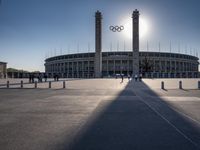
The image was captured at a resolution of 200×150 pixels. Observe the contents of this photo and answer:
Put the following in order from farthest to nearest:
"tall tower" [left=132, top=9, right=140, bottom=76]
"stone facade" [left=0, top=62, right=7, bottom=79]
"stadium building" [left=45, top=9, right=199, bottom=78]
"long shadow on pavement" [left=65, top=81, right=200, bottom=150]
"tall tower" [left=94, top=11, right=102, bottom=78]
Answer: "stadium building" [left=45, top=9, right=199, bottom=78] → "tall tower" [left=94, top=11, right=102, bottom=78] → "tall tower" [left=132, top=9, right=140, bottom=76] → "stone facade" [left=0, top=62, right=7, bottom=79] → "long shadow on pavement" [left=65, top=81, right=200, bottom=150]

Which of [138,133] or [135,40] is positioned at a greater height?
[135,40]

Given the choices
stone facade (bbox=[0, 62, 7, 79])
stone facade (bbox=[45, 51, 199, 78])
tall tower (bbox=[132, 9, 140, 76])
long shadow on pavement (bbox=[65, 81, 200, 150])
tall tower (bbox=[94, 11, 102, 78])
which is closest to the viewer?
long shadow on pavement (bbox=[65, 81, 200, 150])

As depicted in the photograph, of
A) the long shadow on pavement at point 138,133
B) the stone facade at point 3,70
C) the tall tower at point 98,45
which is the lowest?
the long shadow on pavement at point 138,133

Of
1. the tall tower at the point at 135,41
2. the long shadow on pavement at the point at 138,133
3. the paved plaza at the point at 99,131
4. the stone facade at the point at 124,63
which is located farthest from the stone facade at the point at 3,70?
the long shadow on pavement at the point at 138,133

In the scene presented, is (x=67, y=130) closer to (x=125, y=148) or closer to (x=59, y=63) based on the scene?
(x=125, y=148)

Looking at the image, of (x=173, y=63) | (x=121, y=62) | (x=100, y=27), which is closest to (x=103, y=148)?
(x=100, y=27)

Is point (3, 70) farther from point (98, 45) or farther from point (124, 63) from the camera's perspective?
point (124, 63)

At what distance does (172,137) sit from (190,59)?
431ft

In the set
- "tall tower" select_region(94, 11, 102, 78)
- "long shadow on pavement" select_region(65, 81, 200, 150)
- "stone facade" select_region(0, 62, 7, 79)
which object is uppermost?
"tall tower" select_region(94, 11, 102, 78)

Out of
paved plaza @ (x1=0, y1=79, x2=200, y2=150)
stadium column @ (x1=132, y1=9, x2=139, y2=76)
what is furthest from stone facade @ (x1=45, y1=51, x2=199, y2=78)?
paved plaza @ (x1=0, y1=79, x2=200, y2=150)

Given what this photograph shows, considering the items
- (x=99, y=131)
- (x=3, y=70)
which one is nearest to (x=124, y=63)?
(x=3, y=70)

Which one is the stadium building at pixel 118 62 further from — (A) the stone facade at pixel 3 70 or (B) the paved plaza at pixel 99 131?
(B) the paved plaza at pixel 99 131

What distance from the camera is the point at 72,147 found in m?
4.95

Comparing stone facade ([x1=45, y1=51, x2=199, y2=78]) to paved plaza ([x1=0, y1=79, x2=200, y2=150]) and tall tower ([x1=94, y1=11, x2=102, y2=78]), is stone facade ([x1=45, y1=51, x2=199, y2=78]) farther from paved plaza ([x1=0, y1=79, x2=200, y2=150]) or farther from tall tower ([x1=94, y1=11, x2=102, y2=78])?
paved plaza ([x1=0, y1=79, x2=200, y2=150])
